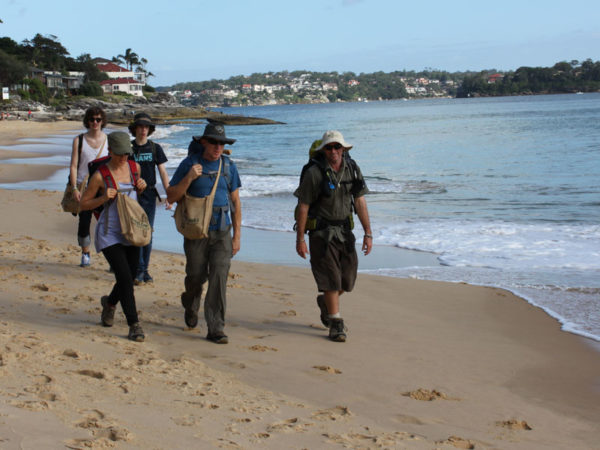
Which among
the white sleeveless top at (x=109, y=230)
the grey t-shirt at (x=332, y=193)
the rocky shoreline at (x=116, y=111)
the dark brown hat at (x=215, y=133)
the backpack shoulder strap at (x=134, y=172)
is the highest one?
the rocky shoreline at (x=116, y=111)

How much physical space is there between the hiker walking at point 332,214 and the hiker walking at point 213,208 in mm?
544

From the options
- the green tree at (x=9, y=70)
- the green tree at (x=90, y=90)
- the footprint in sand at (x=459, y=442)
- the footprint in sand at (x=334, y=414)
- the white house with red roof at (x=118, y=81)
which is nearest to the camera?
the footprint in sand at (x=459, y=442)

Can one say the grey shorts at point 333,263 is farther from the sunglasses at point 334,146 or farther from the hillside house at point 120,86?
the hillside house at point 120,86

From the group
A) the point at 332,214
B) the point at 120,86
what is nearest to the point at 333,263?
the point at 332,214

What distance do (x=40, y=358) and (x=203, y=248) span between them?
1.44m

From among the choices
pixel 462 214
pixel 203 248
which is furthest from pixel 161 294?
pixel 462 214

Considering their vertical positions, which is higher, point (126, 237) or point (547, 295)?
point (126, 237)

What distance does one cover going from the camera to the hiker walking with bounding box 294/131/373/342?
212 inches

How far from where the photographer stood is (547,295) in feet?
25.0

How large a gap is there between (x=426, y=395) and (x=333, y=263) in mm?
1433

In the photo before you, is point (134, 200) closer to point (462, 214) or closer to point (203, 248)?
point (203, 248)

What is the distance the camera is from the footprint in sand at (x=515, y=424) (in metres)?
3.99

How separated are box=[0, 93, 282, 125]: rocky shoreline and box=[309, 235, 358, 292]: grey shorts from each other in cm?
5497

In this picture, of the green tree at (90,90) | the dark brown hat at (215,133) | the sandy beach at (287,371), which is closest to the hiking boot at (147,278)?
the sandy beach at (287,371)
